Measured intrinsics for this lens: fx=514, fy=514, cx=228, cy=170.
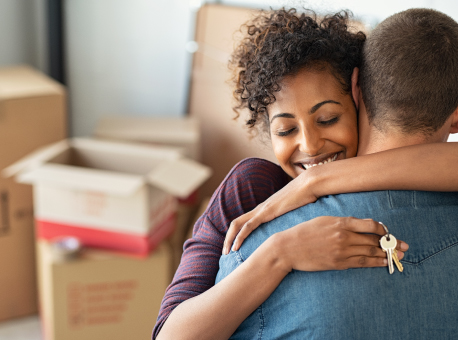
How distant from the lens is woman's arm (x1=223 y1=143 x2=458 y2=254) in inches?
33.0

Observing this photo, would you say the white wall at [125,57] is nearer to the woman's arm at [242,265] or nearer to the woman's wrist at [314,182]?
the woman's arm at [242,265]

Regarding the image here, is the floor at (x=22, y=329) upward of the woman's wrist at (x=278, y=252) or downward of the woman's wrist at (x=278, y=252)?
downward

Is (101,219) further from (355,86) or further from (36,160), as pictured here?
(355,86)

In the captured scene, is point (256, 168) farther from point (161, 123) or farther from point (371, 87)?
point (161, 123)

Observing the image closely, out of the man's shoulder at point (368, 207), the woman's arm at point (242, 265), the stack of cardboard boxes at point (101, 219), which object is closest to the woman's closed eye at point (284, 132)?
the woman's arm at point (242, 265)

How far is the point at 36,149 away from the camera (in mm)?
2555

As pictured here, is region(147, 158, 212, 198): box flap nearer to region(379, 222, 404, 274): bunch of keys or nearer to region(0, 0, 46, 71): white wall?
region(379, 222, 404, 274): bunch of keys

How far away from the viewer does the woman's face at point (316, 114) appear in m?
1.12

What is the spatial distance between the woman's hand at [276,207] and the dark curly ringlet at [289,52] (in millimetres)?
269

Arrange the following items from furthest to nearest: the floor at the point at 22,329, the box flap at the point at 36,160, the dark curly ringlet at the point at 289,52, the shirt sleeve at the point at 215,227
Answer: the floor at the point at 22,329 < the box flap at the point at 36,160 < the dark curly ringlet at the point at 289,52 < the shirt sleeve at the point at 215,227

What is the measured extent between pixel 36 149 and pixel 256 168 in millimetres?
1743

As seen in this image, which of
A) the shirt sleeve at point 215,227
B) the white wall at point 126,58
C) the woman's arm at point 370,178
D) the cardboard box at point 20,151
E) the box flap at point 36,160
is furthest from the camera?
the white wall at point 126,58

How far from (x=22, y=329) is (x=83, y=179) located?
1091mm

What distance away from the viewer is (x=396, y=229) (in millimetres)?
765
